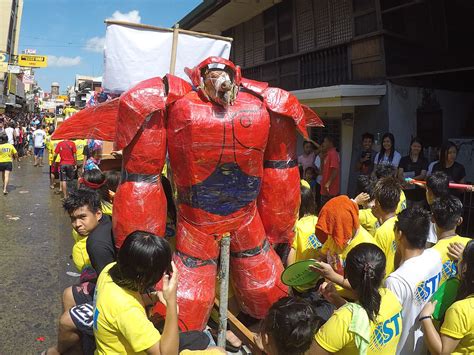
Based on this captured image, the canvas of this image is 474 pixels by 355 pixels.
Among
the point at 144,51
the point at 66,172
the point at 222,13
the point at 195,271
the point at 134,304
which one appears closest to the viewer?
the point at 134,304

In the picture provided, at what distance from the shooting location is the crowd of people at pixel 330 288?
155cm

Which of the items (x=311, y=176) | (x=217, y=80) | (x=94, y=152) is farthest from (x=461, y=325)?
(x=94, y=152)

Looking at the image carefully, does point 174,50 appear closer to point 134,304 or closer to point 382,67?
point 134,304

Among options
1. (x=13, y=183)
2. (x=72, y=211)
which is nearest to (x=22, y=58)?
(x=13, y=183)

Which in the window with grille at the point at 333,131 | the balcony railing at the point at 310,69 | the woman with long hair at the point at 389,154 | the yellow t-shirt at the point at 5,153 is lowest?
the woman with long hair at the point at 389,154

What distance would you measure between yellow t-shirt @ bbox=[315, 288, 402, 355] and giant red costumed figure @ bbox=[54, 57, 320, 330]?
879mm

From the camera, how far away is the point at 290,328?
147 cm

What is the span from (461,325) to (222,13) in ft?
28.1

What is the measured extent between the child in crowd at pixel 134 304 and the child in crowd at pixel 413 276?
1054 mm

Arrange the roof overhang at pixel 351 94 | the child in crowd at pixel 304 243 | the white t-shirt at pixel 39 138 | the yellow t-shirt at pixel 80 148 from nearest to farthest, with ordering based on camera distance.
→ 1. the child in crowd at pixel 304 243
2. the roof overhang at pixel 351 94
3. the yellow t-shirt at pixel 80 148
4. the white t-shirt at pixel 39 138

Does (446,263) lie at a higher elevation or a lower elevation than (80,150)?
lower

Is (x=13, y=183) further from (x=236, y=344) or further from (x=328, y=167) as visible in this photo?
(x=236, y=344)

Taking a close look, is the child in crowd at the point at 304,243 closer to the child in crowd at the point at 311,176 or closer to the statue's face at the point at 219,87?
the statue's face at the point at 219,87

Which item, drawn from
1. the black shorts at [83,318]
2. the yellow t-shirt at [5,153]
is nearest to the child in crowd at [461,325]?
the black shorts at [83,318]
